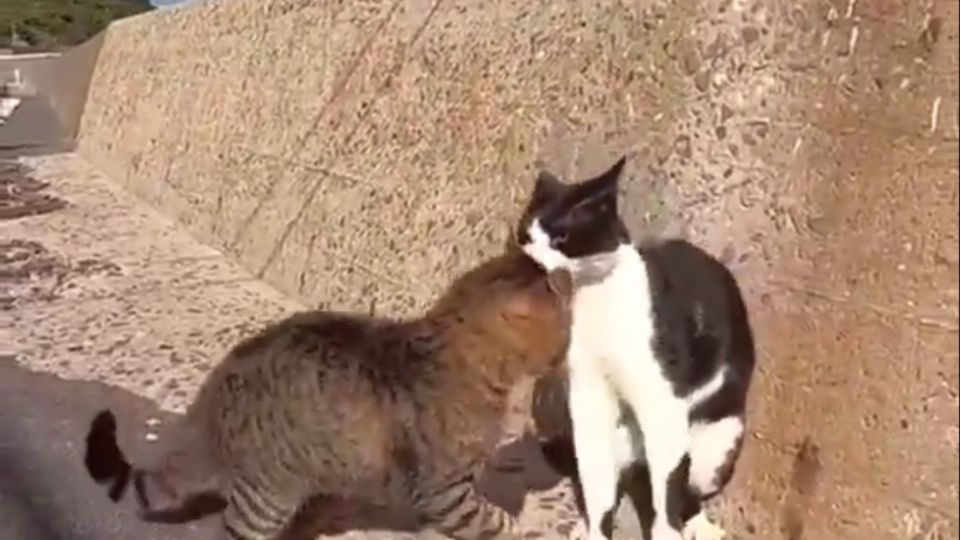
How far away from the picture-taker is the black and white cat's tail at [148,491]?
37.5 inches

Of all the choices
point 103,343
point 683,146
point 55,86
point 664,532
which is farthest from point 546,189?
point 55,86

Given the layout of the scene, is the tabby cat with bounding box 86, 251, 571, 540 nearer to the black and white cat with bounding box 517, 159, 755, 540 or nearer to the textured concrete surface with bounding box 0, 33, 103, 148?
the black and white cat with bounding box 517, 159, 755, 540

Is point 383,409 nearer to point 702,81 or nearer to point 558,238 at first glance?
point 558,238

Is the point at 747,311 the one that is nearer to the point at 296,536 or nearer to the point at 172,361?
the point at 296,536

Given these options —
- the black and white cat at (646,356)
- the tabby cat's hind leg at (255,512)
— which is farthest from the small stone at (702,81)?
the tabby cat's hind leg at (255,512)

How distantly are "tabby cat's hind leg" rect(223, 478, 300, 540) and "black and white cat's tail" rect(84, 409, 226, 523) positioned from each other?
14 millimetres

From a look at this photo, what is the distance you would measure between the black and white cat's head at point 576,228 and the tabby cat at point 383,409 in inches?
0.6

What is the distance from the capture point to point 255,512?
0.93m

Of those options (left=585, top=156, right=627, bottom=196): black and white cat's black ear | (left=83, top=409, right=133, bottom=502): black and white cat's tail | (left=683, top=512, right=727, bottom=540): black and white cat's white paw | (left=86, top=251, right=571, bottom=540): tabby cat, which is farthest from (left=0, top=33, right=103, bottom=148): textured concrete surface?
(left=683, top=512, right=727, bottom=540): black and white cat's white paw

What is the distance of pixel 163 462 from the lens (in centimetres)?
98

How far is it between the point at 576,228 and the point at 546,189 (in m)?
0.07

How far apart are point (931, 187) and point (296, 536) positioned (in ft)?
1.75

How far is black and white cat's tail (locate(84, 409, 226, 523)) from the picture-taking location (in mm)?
954

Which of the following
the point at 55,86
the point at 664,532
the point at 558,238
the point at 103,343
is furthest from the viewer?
the point at 55,86
